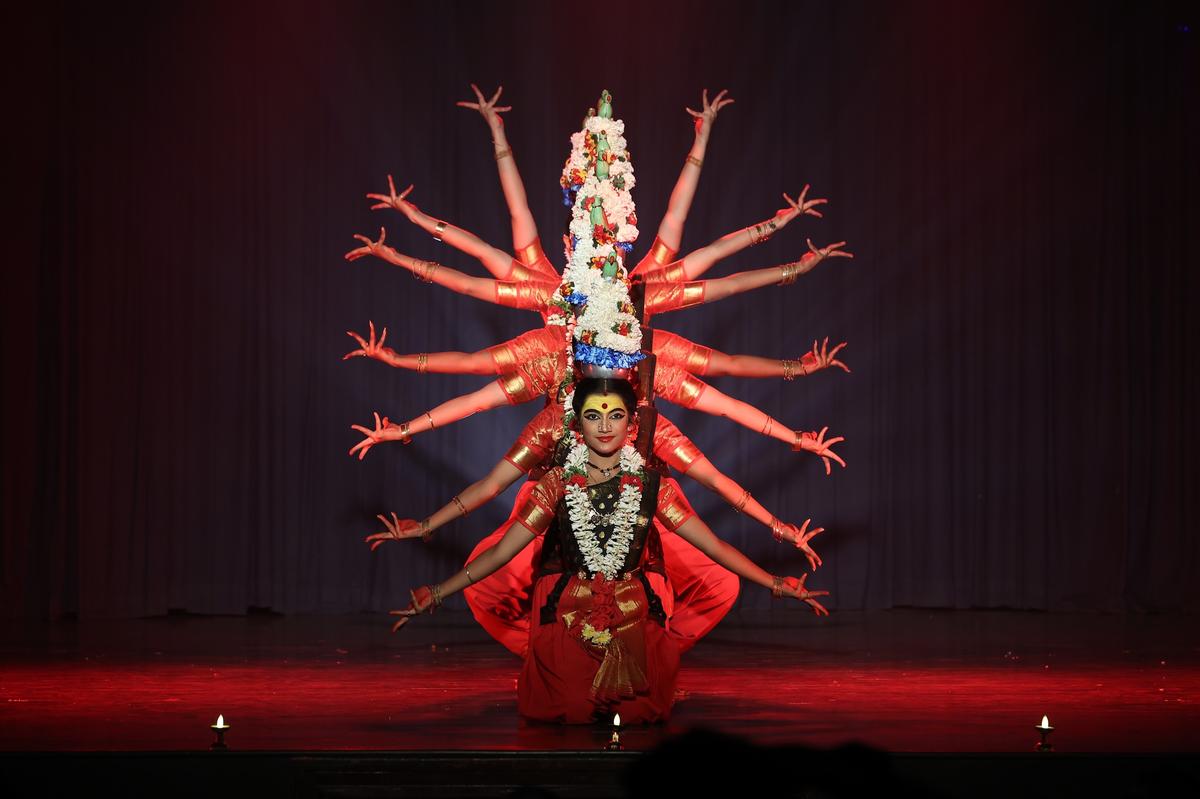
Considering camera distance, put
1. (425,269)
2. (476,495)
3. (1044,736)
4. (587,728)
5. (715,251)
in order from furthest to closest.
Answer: (715,251)
(425,269)
(476,495)
(587,728)
(1044,736)

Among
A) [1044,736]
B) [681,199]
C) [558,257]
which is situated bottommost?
[1044,736]

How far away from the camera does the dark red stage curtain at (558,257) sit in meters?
7.91

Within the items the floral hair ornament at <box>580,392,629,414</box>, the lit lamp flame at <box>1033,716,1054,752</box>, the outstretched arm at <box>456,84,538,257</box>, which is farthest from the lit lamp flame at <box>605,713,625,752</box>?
the outstretched arm at <box>456,84,538,257</box>

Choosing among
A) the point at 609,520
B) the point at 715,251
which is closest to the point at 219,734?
the point at 609,520

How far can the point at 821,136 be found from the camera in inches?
318

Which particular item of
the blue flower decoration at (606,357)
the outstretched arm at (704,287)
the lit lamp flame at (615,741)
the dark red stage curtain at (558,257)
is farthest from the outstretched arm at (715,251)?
the lit lamp flame at (615,741)

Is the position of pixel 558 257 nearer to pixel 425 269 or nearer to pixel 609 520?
pixel 425 269

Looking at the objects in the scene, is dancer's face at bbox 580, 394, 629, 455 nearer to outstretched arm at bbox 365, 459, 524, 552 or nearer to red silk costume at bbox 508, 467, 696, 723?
red silk costume at bbox 508, 467, 696, 723

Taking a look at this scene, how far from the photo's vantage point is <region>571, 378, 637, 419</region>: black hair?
4.65 m

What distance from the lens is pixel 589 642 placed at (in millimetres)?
4488

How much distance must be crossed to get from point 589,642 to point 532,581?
1.24m

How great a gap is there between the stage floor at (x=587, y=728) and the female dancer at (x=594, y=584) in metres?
0.14

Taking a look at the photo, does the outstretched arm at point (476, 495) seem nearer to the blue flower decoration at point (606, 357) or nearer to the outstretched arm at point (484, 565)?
the outstretched arm at point (484, 565)

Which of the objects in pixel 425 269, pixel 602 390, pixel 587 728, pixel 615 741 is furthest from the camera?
pixel 425 269
